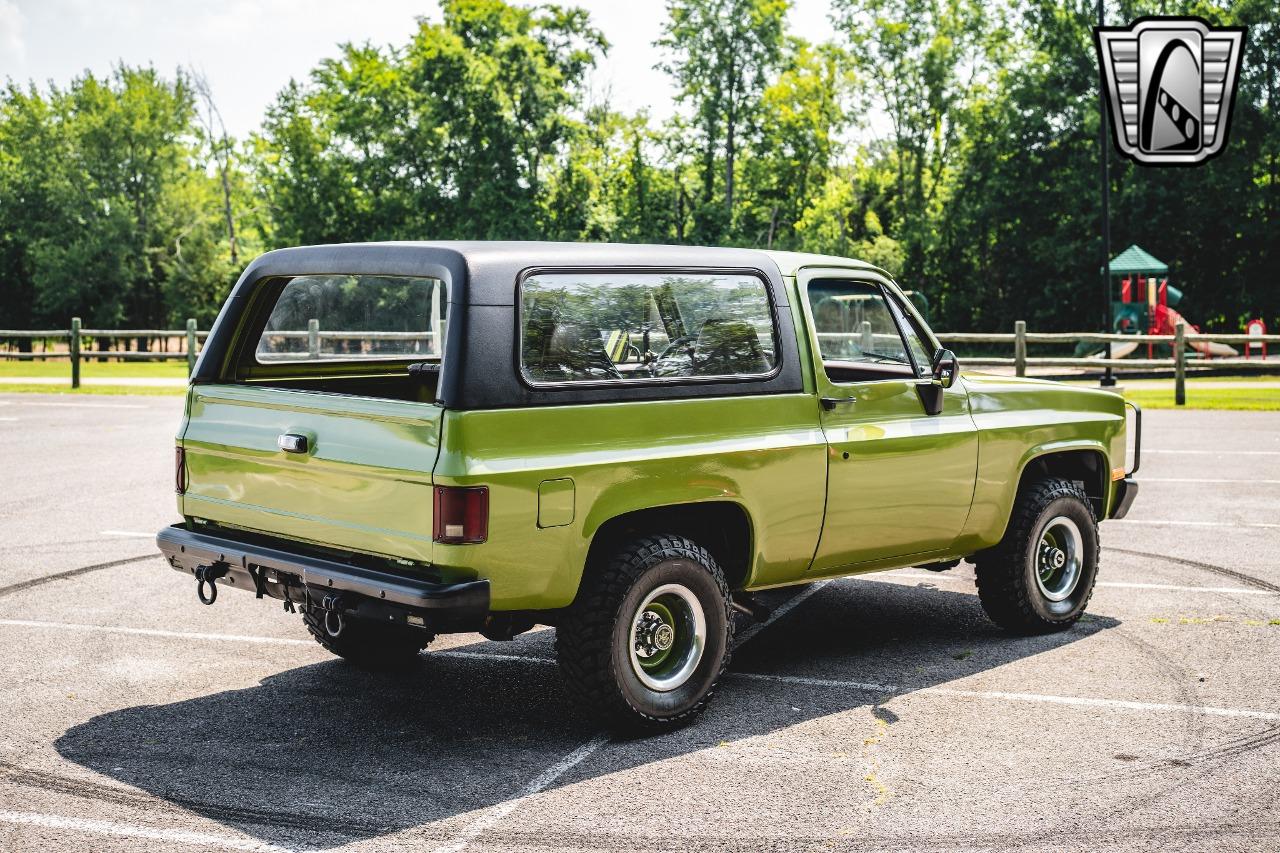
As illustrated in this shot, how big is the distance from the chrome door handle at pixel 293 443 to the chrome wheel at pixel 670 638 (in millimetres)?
1431

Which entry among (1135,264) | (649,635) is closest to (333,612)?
(649,635)

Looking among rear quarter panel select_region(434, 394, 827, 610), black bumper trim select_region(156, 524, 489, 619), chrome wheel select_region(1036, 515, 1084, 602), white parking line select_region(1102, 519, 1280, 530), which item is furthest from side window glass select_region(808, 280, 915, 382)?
white parking line select_region(1102, 519, 1280, 530)

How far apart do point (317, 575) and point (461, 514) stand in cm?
69

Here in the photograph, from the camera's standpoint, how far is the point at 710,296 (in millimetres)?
5809

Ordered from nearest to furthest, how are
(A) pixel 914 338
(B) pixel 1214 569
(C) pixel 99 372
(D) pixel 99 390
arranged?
1. (A) pixel 914 338
2. (B) pixel 1214 569
3. (D) pixel 99 390
4. (C) pixel 99 372

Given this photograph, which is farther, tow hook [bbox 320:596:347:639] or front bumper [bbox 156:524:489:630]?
tow hook [bbox 320:596:347:639]

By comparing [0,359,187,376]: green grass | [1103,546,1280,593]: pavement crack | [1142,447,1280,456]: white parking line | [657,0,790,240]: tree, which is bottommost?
[1103,546,1280,593]: pavement crack

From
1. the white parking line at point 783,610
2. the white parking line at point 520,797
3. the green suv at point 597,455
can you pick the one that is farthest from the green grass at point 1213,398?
the white parking line at point 520,797

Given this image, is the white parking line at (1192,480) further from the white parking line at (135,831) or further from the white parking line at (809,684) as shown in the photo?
the white parking line at (135,831)

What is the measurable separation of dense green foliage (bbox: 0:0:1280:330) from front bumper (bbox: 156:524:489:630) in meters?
43.4

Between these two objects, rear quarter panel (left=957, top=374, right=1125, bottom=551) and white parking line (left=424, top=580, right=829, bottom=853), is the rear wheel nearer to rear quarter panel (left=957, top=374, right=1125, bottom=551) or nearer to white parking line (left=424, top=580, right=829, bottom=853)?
white parking line (left=424, top=580, right=829, bottom=853)

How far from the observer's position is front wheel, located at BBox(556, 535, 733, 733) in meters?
5.13

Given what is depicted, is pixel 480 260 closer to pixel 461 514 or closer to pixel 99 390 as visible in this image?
pixel 461 514
